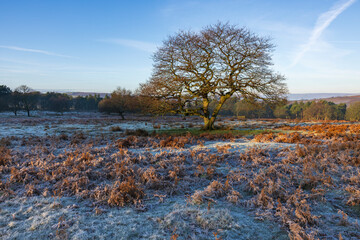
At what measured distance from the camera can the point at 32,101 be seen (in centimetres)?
5216

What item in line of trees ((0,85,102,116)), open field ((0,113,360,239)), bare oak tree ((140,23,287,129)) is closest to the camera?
open field ((0,113,360,239))

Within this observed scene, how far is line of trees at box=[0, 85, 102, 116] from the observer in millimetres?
49531

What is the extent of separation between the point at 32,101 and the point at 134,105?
46230mm

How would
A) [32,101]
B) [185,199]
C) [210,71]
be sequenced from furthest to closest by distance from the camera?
[32,101], [210,71], [185,199]

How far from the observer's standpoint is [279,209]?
4.05 metres

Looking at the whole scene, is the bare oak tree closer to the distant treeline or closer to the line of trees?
the distant treeline

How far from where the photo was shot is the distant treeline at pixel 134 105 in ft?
61.3

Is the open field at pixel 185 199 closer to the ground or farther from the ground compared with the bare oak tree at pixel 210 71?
closer to the ground

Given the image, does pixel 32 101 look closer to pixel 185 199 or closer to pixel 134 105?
pixel 134 105

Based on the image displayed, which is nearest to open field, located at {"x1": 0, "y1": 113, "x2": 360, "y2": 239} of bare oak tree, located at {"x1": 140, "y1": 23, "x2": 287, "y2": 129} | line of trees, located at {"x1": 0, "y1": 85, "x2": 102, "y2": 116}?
bare oak tree, located at {"x1": 140, "y1": 23, "x2": 287, "y2": 129}

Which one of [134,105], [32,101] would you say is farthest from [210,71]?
[32,101]

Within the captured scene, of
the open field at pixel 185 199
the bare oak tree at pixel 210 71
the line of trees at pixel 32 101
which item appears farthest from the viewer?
the line of trees at pixel 32 101

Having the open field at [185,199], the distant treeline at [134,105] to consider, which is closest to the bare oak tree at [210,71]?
the distant treeline at [134,105]

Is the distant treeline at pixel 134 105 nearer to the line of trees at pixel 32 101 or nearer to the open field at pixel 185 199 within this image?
the line of trees at pixel 32 101
